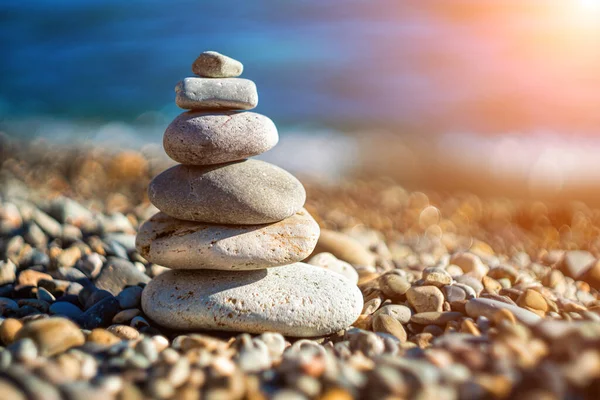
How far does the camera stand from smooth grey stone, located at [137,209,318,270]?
133 inches

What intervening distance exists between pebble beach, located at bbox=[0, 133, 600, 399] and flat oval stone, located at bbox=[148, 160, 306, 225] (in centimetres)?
79

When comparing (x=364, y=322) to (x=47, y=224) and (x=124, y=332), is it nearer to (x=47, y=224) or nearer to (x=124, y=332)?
(x=124, y=332)

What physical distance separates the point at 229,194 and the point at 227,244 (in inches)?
13.1

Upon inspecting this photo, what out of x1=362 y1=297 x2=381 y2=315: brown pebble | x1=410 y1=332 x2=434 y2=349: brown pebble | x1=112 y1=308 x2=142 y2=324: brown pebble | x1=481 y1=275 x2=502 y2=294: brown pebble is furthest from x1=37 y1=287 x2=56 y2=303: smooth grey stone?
x1=481 y1=275 x2=502 y2=294: brown pebble

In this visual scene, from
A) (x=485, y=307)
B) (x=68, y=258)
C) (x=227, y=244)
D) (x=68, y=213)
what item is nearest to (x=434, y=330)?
(x=485, y=307)

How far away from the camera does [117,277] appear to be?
4387 mm

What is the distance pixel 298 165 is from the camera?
14.3 metres

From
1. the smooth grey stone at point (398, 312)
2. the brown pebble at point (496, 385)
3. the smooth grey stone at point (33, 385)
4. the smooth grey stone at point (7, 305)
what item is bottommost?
the smooth grey stone at point (7, 305)

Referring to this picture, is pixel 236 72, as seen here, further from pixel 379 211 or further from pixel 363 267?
pixel 379 211

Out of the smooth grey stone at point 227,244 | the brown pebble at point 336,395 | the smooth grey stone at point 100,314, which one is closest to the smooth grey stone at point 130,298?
the smooth grey stone at point 100,314

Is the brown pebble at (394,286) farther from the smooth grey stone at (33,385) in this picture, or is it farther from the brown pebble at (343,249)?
the smooth grey stone at (33,385)

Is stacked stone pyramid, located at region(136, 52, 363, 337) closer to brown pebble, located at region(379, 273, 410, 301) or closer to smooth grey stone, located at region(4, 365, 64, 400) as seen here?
brown pebble, located at region(379, 273, 410, 301)

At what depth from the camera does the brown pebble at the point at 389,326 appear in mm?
3252

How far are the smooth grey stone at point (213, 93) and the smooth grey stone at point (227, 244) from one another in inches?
33.1
